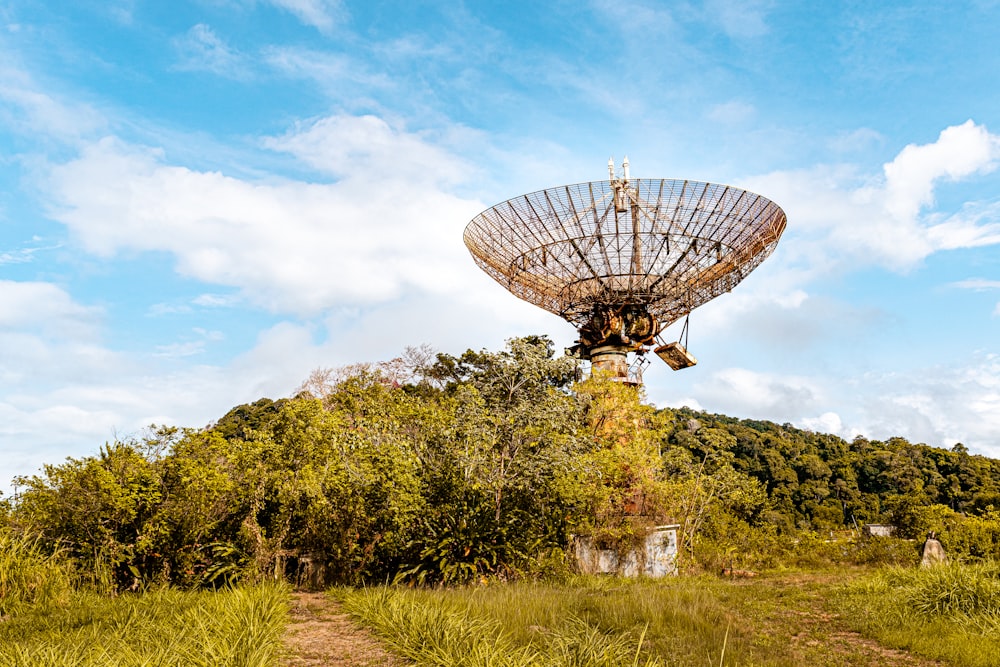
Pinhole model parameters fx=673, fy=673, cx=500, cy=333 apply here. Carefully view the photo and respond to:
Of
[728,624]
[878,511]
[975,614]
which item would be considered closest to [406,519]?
[728,624]

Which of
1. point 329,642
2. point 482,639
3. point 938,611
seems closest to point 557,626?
point 482,639

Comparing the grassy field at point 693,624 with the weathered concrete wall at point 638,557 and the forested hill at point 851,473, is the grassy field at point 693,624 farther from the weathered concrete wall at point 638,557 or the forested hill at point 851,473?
the forested hill at point 851,473

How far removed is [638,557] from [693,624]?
9230 mm

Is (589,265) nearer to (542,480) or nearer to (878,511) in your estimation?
(542,480)

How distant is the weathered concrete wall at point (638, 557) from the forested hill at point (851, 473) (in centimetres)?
2252

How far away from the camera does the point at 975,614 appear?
34.4ft

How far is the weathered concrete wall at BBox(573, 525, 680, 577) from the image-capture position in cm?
1803

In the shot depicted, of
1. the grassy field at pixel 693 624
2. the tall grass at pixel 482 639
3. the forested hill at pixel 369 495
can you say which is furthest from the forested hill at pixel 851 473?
the tall grass at pixel 482 639

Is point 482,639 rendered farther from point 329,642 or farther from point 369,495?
point 369,495

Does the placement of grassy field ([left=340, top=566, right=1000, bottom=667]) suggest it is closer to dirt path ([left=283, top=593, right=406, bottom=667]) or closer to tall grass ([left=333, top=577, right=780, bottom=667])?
tall grass ([left=333, top=577, right=780, bottom=667])

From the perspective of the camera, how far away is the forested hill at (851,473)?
145 ft

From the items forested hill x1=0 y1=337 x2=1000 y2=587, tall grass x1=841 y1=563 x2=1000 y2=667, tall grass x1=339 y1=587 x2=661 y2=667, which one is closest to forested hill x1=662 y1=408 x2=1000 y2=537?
forested hill x1=0 y1=337 x2=1000 y2=587

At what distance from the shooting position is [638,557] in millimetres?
18875

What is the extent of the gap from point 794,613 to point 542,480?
17.6 feet
